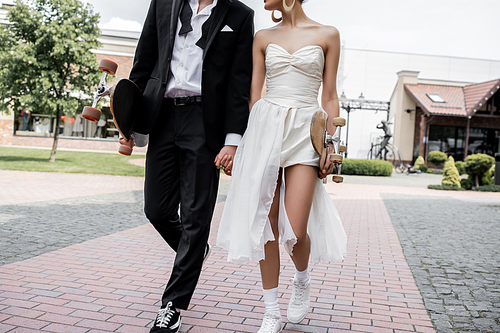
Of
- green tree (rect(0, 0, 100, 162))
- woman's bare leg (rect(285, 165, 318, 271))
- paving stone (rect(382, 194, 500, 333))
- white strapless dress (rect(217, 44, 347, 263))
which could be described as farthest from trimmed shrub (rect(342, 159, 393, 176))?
woman's bare leg (rect(285, 165, 318, 271))

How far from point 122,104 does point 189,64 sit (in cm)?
46

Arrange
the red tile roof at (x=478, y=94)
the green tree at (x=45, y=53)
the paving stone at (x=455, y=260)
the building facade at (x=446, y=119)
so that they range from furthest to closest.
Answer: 1. the building facade at (x=446, y=119)
2. the red tile roof at (x=478, y=94)
3. the green tree at (x=45, y=53)
4. the paving stone at (x=455, y=260)

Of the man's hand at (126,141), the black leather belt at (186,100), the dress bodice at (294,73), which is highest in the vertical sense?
the dress bodice at (294,73)

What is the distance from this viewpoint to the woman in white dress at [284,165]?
8.72 ft

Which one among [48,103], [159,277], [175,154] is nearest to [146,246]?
[159,277]

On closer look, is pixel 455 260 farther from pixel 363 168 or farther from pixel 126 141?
pixel 363 168

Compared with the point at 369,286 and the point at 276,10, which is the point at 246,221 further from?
the point at 369,286

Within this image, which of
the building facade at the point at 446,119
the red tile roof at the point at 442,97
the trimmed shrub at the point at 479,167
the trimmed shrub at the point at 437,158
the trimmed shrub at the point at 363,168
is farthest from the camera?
the building facade at the point at 446,119

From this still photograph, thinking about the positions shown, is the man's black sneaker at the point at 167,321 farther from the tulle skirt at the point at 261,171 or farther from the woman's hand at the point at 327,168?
the woman's hand at the point at 327,168

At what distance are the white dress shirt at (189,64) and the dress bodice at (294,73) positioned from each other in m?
0.39

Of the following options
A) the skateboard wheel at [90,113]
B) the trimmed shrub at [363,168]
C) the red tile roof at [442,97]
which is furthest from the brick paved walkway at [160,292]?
the red tile roof at [442,97]

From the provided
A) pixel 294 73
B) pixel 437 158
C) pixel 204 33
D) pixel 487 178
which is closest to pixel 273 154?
pixel 294 73

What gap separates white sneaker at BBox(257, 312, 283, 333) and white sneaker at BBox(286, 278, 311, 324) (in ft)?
0.83

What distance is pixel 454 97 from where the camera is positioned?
32906mm
